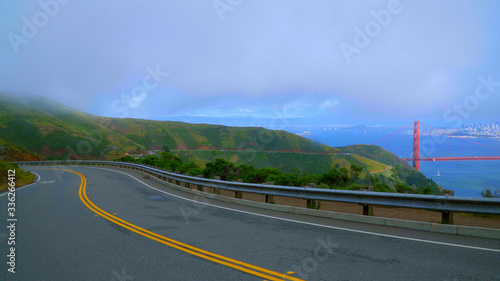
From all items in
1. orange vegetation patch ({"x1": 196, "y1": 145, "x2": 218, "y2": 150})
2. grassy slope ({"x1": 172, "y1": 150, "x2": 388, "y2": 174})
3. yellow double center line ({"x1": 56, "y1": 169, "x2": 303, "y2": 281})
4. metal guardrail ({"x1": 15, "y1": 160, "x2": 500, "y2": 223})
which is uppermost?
orange vegetation patch ({"x1": 196, "y1": 145, "x2": 218, "y2": 150})

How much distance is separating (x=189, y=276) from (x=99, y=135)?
134 metres

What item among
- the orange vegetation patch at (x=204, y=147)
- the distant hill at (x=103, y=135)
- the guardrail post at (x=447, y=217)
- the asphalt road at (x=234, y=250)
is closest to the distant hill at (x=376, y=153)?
the distant hill at (x=103, y=135)

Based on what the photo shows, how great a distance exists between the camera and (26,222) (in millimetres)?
9016

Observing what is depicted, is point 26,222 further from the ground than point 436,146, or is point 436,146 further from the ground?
point 436,146

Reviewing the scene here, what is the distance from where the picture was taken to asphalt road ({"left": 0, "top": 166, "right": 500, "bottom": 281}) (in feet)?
15.7

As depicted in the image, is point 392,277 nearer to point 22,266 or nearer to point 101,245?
point 101,245

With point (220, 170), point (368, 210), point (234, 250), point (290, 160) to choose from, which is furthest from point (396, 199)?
point (290, 160)

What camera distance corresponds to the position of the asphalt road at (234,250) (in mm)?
4773

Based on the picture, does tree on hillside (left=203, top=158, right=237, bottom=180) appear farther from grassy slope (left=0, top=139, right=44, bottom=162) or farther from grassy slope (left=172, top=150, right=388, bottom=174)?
grassy slope (left=172, top=150, right=388, bottom=174)

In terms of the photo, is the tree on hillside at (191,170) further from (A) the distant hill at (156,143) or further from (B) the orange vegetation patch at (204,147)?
(B) the orange vegetation patch at (204,147)

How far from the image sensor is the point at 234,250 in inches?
233

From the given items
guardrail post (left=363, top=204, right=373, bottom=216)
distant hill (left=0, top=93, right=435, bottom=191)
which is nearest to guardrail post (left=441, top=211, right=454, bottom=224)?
guardrail post (left=363, top=204, right=373, bottom=216)

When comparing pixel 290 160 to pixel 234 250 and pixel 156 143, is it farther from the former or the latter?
pixel 234 250

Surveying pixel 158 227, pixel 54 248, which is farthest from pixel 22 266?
pixel 158 227
